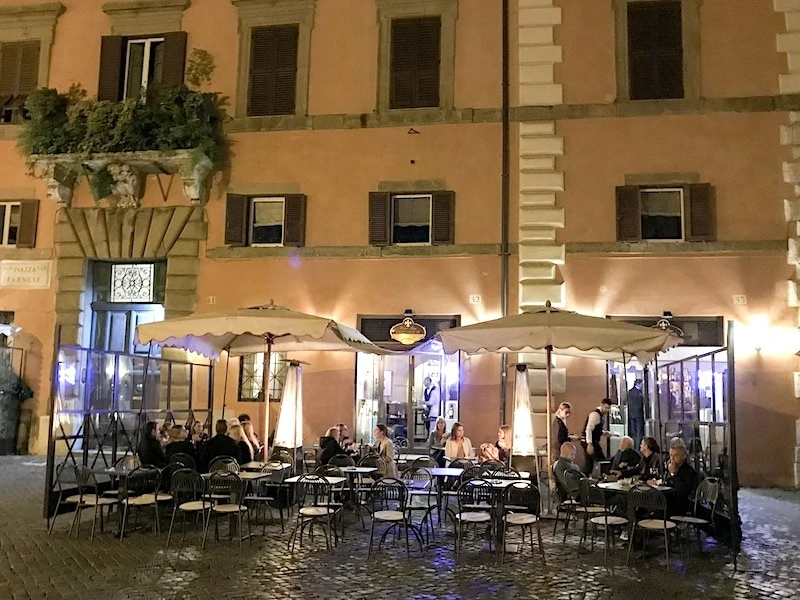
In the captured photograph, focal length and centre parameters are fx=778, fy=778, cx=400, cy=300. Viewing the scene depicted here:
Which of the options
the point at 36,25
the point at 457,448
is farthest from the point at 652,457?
the point at 36,25

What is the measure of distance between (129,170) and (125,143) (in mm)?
530

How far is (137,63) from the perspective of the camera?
1617cm

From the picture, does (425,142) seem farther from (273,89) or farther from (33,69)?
(33,69)

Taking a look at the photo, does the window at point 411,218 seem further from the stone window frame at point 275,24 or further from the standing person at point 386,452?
the standing person at point 386,452

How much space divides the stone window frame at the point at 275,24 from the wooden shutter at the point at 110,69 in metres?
2.54

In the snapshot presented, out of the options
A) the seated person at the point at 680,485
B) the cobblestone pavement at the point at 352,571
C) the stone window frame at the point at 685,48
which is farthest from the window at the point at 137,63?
the seated person at the point at 680,485

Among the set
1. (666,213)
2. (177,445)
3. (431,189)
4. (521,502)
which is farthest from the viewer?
(431,189)

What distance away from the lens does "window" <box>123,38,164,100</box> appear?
16.1 meters

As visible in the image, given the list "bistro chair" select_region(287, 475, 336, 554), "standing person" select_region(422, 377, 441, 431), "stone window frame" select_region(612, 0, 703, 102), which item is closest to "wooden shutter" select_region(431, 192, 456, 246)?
"standing person" select_region(422, 377, 441, 431)

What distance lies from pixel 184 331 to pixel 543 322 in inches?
171

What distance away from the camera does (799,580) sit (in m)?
6.97

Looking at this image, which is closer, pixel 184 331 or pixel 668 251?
pixel 184 331

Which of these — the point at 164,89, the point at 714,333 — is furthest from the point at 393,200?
the point at 714,333

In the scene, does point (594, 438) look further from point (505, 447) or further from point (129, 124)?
point (129, 124)
